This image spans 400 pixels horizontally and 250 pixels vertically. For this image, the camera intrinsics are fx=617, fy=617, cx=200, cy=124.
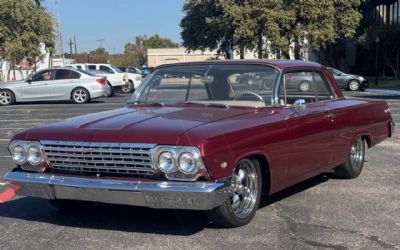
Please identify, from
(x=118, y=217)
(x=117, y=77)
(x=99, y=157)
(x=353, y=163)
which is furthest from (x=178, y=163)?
(x=117, y=77)

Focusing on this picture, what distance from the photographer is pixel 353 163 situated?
799 centimetres

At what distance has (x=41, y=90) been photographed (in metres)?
23.1

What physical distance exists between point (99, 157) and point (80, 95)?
18.5 meters

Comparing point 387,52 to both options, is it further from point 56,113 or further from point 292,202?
point 292,202

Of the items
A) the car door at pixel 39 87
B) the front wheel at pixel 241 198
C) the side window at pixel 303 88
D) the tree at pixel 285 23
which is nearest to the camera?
the front wheel at pixel 241 198

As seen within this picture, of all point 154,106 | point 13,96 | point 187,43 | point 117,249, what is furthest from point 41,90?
point 187,43

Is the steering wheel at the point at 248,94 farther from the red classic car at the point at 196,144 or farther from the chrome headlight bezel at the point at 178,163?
the chrome headlight bezel at the point at 178,163

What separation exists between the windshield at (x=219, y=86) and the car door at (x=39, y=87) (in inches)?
673

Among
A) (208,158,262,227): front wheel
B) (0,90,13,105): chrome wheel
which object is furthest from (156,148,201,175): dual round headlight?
(0,90,13,105): chrome wheel

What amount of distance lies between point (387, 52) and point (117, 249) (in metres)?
37.8

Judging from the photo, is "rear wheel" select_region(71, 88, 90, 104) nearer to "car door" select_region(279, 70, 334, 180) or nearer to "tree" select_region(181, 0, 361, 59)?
"car door" select_region(279, 70, 334, 180)

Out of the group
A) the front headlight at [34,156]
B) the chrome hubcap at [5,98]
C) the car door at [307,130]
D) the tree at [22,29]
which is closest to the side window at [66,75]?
the chrome hubcap at [5,98]

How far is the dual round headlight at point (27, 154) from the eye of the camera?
554 cm

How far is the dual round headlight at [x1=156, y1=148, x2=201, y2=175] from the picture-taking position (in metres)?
4.93
